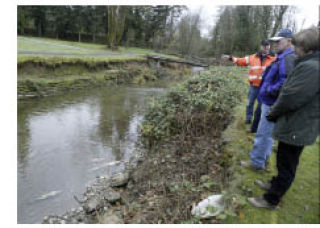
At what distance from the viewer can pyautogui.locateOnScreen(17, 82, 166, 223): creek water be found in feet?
15.5

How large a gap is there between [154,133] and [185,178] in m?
2.67

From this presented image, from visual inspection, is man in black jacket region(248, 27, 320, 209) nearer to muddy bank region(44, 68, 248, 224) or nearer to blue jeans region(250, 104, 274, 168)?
blue jeans region(250, 104, 274, 168)

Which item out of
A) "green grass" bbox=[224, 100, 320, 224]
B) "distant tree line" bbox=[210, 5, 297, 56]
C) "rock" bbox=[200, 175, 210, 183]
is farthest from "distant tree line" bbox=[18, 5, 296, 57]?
"rock" bbox=[200, 175, 210, 183]

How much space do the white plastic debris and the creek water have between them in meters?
2.57

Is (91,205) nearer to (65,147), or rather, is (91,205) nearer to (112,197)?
(112,197)

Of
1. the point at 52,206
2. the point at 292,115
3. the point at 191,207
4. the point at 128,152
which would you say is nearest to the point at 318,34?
the point at 292,115

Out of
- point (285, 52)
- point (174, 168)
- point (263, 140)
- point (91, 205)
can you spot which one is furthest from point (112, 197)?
point (285, 52)

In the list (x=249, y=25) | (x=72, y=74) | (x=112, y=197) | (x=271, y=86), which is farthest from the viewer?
(x=72, y=74)

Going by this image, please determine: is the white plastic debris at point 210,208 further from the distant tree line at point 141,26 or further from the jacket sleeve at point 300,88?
the distant tree line at point 141,26

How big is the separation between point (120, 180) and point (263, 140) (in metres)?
3.11

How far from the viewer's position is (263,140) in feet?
11.3

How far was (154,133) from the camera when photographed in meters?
6.85

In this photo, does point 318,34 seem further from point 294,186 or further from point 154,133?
point 154,133

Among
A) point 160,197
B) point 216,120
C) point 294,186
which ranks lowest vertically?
point 160,197
